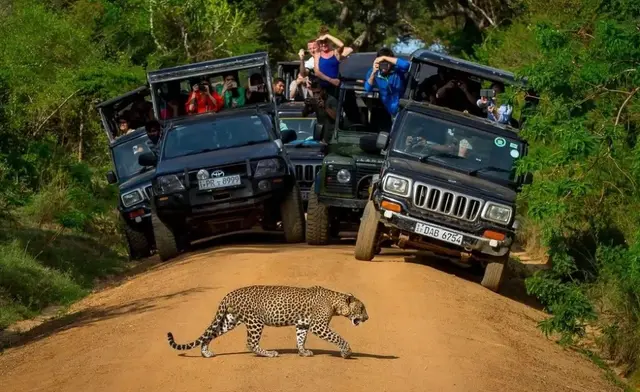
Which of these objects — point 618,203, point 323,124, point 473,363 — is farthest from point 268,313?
point 323,124

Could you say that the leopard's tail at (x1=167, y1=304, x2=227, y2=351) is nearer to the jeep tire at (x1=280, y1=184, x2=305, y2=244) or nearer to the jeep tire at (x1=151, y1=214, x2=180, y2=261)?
the jeep tire at (x1=280, y1=184, x2=305, y2=244)

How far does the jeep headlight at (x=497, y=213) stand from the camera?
16.1 m

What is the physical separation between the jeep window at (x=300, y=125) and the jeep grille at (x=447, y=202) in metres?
6.75

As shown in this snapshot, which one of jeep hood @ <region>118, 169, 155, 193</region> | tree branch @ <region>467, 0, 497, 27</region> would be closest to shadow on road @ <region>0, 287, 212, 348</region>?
jeep hood @ <region>118, 169, 155, 193</region>

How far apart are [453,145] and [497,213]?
134 centimetres

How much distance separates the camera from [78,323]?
1460 centimetres

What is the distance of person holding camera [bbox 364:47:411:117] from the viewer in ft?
63.3

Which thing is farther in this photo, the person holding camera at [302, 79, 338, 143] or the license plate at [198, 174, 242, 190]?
the person holding camera at [302, 79, 338, 143]

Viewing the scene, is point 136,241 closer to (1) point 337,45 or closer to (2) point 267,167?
(2) point 267,167

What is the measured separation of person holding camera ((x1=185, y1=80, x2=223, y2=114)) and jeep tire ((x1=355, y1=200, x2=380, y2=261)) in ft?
16.2

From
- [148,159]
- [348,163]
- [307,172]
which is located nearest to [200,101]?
[148,159]

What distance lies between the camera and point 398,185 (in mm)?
16156

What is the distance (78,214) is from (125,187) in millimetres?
1750

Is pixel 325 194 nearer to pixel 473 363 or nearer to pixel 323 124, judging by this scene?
pixel 323 124
